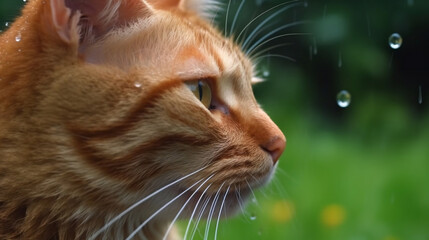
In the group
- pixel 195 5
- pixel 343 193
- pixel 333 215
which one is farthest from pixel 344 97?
pixel 195 5

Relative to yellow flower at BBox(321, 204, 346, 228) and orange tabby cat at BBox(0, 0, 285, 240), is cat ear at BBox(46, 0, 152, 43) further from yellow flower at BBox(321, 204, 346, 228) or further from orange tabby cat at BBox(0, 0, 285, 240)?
yellow flower at BBox(321, 204, 346, 228)

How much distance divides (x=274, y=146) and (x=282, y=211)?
80 cm

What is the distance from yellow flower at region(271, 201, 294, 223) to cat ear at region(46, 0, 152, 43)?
93 cm

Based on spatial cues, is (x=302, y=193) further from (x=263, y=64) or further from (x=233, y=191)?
(x=233, y=191)

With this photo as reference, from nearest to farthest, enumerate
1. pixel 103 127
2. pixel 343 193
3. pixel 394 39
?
pixel 103 127 < pixel 343 193 < pixel 394 39

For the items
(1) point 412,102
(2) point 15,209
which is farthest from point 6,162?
(1) point 412,102

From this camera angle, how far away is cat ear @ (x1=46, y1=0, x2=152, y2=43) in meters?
0.96

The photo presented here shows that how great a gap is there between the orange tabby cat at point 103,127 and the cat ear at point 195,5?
130 millimetres

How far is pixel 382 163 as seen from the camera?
7.22 ft

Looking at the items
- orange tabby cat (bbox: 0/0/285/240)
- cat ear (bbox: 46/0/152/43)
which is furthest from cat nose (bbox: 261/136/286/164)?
cat ear (bbox: 46/0/152/43)

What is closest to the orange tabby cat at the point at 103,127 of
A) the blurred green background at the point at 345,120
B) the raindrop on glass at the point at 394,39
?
the blurred green background at the point at 345,120

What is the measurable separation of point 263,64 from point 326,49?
404 millimetres

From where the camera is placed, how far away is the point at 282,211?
1869 mm

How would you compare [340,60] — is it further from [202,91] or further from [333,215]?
[202,91]
